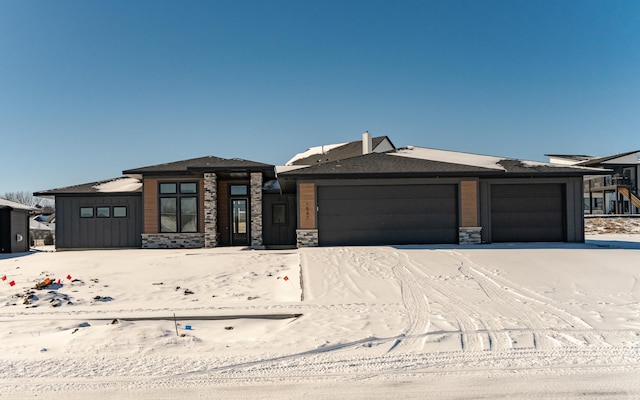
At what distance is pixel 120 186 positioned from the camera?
57.6ft

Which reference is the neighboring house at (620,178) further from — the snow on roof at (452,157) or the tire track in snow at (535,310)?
the tire track in snow at (535,310)

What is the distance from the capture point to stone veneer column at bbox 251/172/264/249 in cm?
1582

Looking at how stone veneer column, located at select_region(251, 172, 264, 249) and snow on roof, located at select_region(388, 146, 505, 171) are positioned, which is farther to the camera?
stone veneer column, located at select_region(251, 172, 264, 249)

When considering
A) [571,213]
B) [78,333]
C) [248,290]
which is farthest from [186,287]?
[571,213]

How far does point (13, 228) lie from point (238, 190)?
31.4ft

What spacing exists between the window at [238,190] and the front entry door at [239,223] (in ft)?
0.78

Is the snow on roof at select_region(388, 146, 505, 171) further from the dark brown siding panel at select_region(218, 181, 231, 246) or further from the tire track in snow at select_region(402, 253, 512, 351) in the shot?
the tire track in snow at select_region(402, 253, 512, 351)

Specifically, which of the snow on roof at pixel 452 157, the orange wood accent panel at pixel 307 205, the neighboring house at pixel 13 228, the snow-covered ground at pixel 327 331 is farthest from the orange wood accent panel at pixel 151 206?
the snow on roof at pixel 452 157

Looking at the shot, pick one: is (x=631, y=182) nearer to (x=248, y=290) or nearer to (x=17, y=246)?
(x=248, y=290)

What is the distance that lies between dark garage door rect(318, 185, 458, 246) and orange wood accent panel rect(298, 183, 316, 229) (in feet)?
0.76

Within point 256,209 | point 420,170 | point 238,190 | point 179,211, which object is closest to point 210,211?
point 179,211

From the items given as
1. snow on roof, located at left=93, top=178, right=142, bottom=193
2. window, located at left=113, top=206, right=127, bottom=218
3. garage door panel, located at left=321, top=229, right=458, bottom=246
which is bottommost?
garage door panel, located at left=321, top=229, right=458, bottom=246

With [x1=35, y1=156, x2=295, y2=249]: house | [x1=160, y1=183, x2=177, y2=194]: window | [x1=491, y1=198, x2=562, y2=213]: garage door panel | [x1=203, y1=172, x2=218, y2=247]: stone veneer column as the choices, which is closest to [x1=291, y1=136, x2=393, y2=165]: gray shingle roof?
[x1=35, y1=156, x2=295, y2=249]: house

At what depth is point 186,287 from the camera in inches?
334
